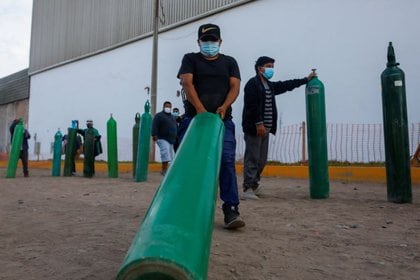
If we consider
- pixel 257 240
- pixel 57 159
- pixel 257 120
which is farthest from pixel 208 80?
pixel 57 159

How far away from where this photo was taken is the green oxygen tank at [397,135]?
4.13 m

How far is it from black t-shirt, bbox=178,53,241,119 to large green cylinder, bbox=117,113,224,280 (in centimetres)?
110

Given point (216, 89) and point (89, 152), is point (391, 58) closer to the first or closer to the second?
point (216, 89)

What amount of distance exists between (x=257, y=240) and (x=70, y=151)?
7746 millimetres

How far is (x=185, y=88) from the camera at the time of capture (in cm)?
313

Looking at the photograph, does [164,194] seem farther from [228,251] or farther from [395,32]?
[395,32]

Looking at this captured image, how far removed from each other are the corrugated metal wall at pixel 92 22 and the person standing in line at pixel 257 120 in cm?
1045

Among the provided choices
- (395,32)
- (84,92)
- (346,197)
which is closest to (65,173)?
(346,197)

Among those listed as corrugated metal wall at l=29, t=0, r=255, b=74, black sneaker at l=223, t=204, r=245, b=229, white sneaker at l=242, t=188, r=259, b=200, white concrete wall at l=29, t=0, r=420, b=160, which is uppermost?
corrugated metal wall at l=29, t=0, r=255, b=74

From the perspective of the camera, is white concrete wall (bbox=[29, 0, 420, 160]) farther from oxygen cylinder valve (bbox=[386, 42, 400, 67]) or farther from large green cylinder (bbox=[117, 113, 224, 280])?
large green cylinder (bbox=[117, 113, 224, 280])

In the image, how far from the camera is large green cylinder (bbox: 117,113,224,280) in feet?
4.35

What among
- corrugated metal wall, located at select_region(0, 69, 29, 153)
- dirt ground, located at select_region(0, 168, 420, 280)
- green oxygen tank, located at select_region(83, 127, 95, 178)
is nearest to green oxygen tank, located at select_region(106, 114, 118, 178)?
green oxygen tank, located at select_region(83, 127, 95, 178)

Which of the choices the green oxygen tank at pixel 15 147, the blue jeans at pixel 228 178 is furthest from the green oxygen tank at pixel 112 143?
the blue jeans at pixel 228 178

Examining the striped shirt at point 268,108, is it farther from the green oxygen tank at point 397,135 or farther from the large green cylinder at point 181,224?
the large green cylinder at point 181,224
